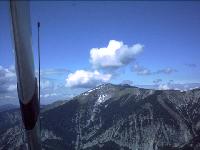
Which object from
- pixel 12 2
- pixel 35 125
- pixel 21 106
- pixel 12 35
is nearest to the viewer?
pixel 12 2

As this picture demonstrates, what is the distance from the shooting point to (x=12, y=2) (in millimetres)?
8555

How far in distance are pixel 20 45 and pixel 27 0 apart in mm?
1504

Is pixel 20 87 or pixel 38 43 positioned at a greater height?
pixel 38 43

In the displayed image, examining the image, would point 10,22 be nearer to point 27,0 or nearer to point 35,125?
point 27,0

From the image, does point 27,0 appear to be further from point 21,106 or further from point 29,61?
point 21,106

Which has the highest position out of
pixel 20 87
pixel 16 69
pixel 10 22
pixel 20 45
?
pixel 10 22

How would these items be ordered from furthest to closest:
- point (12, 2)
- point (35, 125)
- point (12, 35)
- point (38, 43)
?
point (38, 43) → point (35, 125) → point (12, 35) → point (12, 2)

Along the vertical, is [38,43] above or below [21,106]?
above

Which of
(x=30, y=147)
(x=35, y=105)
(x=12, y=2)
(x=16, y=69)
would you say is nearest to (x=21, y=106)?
(x=35, y=105)

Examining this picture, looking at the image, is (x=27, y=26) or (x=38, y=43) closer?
(x=27, y=26)

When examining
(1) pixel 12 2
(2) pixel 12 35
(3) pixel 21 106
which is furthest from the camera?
(3) pixel 21 106

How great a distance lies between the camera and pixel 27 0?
29.8ft

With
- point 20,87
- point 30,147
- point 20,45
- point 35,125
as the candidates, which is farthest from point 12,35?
point 30,147

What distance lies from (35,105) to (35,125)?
86cm
